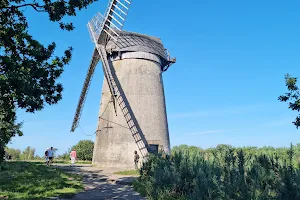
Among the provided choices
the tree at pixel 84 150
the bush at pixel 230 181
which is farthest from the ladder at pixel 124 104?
the tree at pixel 84 150

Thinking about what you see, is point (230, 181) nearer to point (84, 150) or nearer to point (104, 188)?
point (104, 188)

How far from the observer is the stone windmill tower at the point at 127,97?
20.7 metres

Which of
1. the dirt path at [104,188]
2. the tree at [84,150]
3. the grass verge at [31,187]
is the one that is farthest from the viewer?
the tree at [84,150]

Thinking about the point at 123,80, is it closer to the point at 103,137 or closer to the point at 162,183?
the point at 103,137

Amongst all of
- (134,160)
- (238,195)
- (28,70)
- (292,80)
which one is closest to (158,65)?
(134,160)

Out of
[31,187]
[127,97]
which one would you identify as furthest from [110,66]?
[31,187]

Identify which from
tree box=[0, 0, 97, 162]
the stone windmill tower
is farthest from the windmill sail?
tree box=[0, 0, 97, 162]

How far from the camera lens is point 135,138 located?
20.5 metres

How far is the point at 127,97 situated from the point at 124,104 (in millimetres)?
766

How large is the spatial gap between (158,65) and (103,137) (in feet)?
24.6

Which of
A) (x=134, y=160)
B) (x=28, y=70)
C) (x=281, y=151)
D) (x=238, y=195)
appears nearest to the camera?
(x=238, y=195)

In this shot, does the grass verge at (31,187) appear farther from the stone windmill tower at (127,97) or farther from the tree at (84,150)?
the tree at (84,150)

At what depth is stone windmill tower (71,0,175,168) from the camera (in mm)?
20719

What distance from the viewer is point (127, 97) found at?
2150 centimetres
